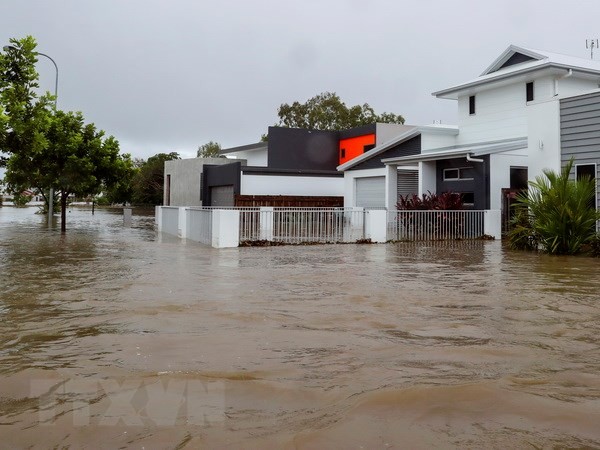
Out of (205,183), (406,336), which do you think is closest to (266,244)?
(406,336)

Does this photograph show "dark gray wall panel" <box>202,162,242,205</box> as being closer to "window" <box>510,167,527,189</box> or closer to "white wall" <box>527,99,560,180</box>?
"window" <box>510,167,527,189</box>

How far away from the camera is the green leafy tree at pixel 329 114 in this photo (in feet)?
229

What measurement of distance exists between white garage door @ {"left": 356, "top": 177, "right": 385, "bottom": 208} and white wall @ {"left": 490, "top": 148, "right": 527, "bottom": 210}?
727cm

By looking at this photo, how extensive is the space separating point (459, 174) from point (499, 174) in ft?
6.36

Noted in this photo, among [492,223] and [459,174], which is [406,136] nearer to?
[459,174]

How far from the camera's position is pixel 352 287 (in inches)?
401

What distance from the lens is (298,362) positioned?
5.47 meters

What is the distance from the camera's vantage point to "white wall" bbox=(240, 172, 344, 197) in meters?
34.2

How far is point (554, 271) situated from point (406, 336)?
749 centimetres

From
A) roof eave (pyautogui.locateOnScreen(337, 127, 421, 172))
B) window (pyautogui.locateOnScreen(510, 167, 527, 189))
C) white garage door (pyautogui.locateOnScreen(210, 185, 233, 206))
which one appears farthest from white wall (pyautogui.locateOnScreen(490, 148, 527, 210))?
white garage door (pyautogui.locateOnScreen(210, 185, 233, 206))

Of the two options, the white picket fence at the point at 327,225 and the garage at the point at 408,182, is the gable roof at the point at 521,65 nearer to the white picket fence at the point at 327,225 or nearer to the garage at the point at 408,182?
the garage at the point at 408,182

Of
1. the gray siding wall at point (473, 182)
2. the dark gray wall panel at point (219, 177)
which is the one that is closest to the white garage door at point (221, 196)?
the dark gray wall panel at point (219, 177)

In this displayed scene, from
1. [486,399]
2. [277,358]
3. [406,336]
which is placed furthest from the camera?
[406,336]

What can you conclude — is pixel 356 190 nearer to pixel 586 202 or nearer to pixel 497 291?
pixel 586 202
